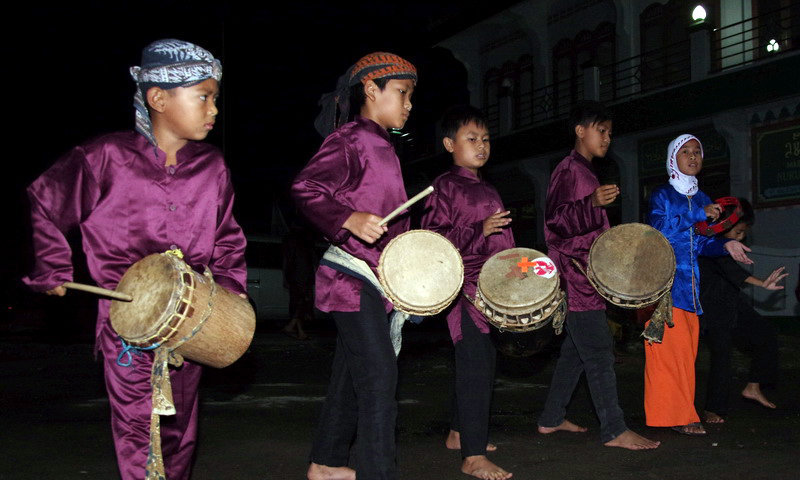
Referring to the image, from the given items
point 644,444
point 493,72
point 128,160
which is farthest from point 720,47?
point 128,160

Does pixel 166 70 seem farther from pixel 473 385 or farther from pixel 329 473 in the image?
pixel 473 385

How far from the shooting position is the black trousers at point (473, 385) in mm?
4355

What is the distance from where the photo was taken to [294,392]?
769cm

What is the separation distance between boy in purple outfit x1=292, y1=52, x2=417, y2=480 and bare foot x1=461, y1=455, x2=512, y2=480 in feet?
2.06

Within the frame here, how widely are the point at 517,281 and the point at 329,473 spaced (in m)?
1.33

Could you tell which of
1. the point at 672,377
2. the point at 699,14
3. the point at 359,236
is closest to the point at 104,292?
the point at 359,236

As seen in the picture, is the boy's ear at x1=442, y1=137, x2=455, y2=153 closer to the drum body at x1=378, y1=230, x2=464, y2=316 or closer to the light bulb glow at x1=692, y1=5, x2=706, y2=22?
the drum body at x1=378, y1=230, x2=464, y2=316

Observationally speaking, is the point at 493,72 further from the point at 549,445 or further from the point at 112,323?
the point at 112,323

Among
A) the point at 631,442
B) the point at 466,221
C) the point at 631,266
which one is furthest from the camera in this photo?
the point at 631,442

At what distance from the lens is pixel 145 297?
2.88 m

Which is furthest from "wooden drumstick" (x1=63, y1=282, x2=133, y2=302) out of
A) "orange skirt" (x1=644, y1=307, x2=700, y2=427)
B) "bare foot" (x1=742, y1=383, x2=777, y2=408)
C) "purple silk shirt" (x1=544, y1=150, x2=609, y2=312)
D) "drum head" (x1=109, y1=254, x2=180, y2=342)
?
"bare foot" (x1=742, y1=383, x2=777, y2=408)

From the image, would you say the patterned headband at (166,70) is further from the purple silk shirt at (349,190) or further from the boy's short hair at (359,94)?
the boy's short hair at (359,94)

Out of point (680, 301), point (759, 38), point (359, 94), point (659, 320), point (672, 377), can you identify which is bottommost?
point (672, 377)

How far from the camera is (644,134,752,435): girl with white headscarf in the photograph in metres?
5.38
